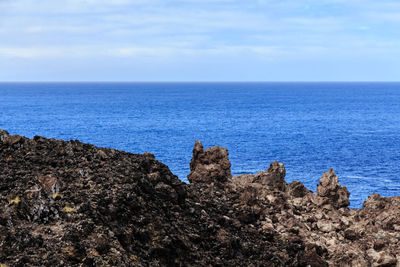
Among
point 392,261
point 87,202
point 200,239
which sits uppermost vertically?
point 87,202

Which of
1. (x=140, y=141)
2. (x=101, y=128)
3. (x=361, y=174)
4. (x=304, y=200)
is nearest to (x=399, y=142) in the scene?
(x=361, y=174)

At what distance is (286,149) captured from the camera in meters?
98.6

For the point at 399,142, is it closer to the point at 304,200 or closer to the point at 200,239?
the point at 304,200

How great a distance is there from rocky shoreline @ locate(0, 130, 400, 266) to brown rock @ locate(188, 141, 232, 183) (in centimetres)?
6

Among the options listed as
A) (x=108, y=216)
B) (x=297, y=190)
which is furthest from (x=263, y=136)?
(x=108, y=216)

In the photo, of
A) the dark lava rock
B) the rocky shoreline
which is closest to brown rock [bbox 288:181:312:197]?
the rocky shoreline

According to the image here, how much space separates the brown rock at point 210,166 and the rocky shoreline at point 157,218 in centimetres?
6

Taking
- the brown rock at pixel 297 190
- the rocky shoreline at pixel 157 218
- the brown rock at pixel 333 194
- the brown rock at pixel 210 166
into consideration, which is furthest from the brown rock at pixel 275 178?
the brown rock at pixel 210 166

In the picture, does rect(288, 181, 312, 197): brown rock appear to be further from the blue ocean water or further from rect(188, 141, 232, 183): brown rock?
the blue ocean water

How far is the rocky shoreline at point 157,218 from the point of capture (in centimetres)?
1544

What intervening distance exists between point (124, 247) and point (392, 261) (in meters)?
13.4

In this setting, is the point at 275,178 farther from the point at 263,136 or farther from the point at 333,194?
the point at 263,136

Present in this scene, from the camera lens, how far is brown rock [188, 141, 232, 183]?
26.8 meters

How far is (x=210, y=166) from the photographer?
2728 cm
